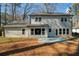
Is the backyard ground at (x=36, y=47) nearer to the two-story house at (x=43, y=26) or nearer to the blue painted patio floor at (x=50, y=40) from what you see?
the blue painted patio floor at (x=50, y=40)

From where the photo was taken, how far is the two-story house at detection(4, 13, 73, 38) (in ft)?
30.7

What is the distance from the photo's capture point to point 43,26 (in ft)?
30.7

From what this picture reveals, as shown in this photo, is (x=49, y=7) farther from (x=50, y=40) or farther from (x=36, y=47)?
(x=36, y=47)

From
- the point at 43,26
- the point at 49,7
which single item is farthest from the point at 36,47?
the point at 49,7

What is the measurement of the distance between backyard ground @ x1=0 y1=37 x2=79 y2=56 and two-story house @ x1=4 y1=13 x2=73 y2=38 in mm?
263

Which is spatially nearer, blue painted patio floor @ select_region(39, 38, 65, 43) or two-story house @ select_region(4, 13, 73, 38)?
blue painted patio floor @ select_region(39, 38, 65, 43)

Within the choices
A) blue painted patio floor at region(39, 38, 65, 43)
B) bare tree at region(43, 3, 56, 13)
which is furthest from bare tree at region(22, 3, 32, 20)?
blue painted patio floor at region(39, 38, 65, 43)

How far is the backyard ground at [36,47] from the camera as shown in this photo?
909 cm

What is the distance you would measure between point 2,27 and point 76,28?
8.55 ft

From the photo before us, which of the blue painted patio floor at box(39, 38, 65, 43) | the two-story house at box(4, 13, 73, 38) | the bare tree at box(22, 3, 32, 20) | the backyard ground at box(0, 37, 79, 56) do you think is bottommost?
the backyard ground at box(0, 37, 79, 56)

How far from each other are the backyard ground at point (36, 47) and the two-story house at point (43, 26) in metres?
0.26

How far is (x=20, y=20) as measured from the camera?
923 cm

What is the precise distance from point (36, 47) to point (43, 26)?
31.1 inches

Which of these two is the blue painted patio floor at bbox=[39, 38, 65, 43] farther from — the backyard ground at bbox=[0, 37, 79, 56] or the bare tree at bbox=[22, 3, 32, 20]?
the bare tree at bbox=[22, 3, 32, 20]
